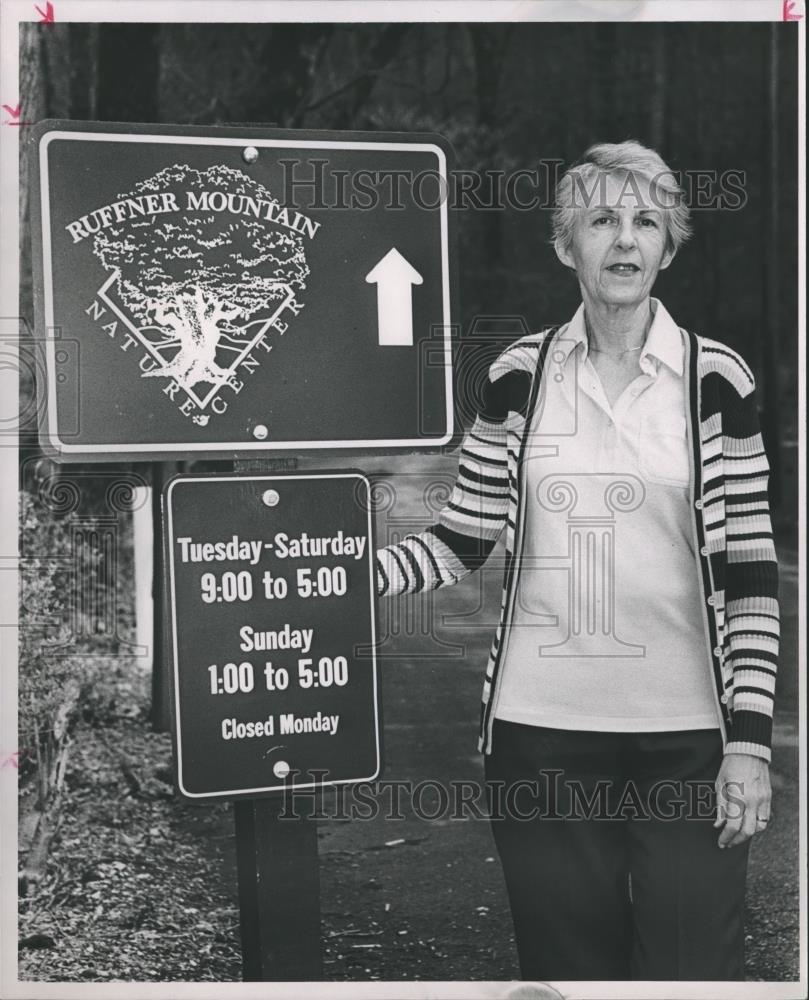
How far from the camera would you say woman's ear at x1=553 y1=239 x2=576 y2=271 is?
10.1 ft

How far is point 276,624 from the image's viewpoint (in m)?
2.97

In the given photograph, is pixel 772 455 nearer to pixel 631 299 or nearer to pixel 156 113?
pixel 631 299

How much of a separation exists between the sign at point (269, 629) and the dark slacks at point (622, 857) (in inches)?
16.2

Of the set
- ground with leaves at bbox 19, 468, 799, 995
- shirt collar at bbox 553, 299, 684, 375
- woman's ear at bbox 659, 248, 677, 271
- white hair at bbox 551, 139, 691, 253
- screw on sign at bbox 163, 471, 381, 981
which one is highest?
white hair at bbox 551, 139, 691, 253

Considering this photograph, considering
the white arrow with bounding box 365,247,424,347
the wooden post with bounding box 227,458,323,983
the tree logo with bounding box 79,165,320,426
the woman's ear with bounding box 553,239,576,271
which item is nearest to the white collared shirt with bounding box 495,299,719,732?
the woman's ear with bounding box 553,239,576,271

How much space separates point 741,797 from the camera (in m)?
3.09

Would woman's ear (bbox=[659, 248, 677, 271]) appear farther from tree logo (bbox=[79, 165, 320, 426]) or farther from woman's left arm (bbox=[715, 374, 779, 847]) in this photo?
tree logo (bbox=[79, 165, 320, 426])

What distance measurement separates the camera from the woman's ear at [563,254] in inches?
121

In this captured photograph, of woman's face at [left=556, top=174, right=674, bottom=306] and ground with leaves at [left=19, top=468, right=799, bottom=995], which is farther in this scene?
ground with leaves at [left=19, top=468, right=799, bottom=995]

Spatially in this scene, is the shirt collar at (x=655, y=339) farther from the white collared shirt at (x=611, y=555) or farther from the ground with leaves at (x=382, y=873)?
the ground with leaves at (x=382, y=873)

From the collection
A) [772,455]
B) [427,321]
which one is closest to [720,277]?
[772,455]

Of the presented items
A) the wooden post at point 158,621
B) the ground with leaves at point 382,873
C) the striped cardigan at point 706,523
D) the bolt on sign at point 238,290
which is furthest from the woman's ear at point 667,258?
the wooden post at point 158,621

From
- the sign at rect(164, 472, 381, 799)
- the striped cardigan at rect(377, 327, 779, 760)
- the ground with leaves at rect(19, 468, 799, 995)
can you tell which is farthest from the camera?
the ground with leaves at rect(19, 468, 799, 995)

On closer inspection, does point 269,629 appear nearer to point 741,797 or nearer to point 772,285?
point 741,797
